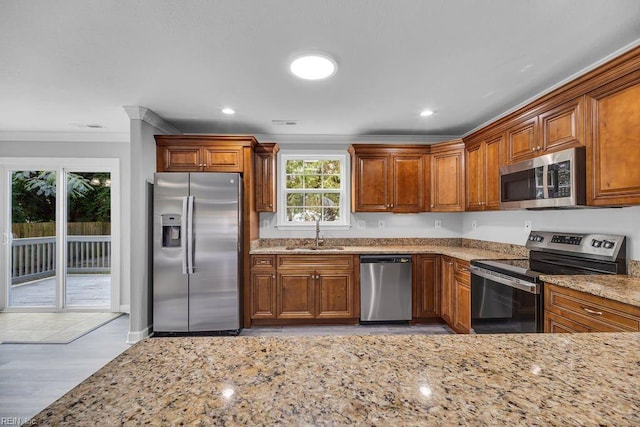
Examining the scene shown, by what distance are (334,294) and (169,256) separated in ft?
6.19

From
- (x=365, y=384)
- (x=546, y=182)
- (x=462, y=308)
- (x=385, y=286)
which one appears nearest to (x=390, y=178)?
(x=385, y=286)

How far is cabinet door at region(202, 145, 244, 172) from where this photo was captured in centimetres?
371

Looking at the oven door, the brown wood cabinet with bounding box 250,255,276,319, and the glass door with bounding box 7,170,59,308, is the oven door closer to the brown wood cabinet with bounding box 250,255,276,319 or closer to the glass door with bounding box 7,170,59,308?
the brown wood cabinet with bounding box 250,255,276,319

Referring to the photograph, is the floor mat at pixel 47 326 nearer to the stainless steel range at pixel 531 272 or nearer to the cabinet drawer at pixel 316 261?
the cabinet drawer at pixel 316 261

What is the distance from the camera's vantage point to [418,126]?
3.97m

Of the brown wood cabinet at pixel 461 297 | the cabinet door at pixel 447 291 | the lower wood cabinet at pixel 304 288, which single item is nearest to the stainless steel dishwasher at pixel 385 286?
the lower wood cabinet at pixel 304 288

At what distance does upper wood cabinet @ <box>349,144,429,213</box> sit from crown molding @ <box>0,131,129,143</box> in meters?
3.30

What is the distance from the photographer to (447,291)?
3.59m

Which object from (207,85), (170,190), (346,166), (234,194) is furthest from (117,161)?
(346,166)

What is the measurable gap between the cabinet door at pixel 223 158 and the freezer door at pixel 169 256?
37 cm

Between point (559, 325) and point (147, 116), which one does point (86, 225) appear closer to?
point (147, 116)

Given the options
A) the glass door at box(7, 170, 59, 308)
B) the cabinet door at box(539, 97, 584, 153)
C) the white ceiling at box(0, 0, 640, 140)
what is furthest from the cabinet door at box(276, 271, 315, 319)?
the glass door at box(7, 170, 59, 308)

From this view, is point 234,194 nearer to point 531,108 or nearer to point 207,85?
point 207,85

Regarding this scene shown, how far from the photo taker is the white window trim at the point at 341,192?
4379mm
